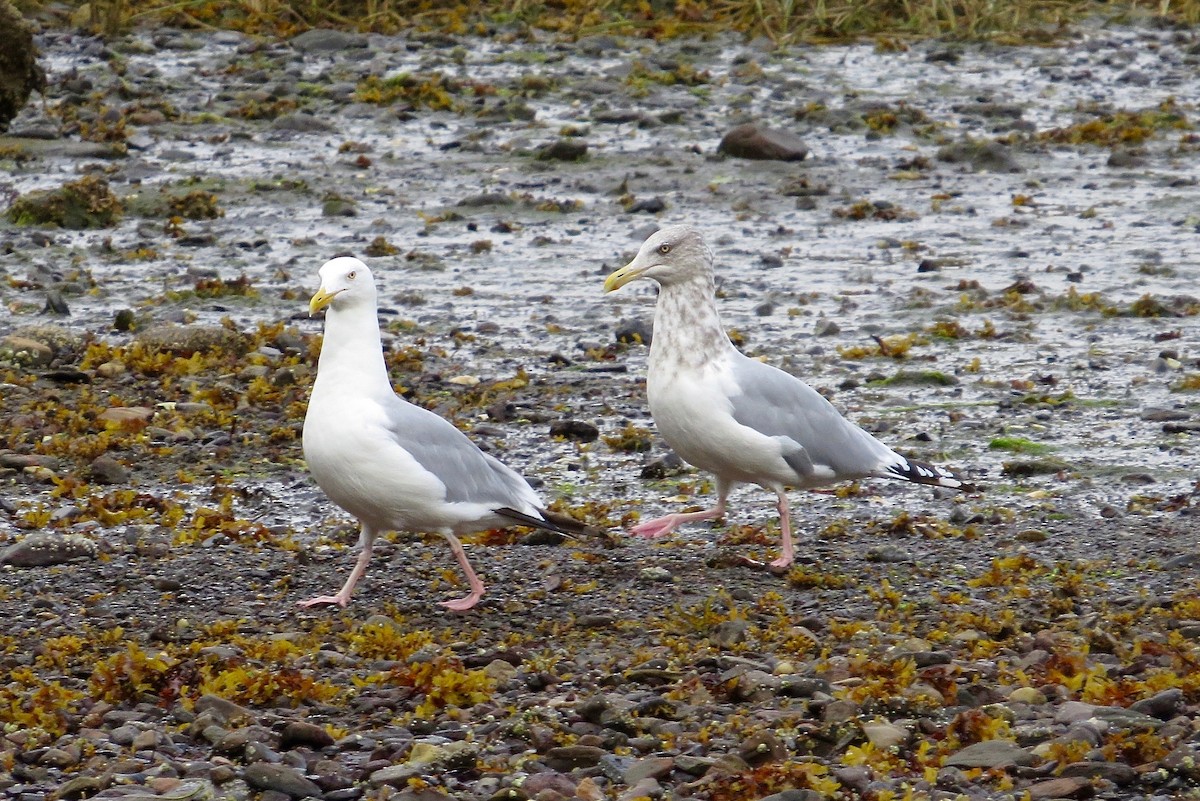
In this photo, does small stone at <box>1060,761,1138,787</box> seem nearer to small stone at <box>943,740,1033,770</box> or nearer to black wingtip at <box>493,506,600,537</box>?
small stone at <box>943,740,1033,770</box>

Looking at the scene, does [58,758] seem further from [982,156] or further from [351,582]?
[982,156]

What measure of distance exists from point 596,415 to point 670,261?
5.94 ft

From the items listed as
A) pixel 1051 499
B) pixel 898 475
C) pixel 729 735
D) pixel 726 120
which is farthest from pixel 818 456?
pixel 726 120

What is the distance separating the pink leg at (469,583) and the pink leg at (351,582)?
0.27 meters

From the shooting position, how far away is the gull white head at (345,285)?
6.69 m

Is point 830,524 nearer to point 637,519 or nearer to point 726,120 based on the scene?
point 637,519

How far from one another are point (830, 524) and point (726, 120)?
9063mm

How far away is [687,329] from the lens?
24.2ft

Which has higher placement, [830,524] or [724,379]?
[724,379]

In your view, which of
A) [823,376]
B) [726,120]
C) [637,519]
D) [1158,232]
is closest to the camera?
[637,519]

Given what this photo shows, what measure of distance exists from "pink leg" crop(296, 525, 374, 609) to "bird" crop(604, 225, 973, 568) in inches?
48.5

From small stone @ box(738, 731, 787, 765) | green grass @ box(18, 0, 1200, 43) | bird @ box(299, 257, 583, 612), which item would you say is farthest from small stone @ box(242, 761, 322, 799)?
green grass @ box(18, 0, 1200, 43)

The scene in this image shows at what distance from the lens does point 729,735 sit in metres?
5.20

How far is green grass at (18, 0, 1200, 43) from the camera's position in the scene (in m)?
18.9
